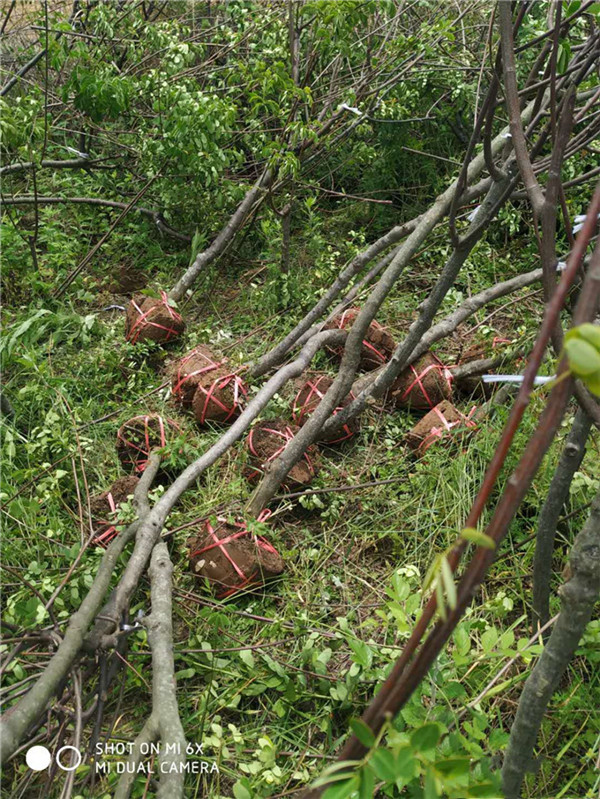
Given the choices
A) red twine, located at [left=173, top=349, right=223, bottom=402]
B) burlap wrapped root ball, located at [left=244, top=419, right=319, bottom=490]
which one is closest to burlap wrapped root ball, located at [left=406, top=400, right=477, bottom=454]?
burlap wrapped root ball, located at [left=244, top=419, right=319, bottom=490]

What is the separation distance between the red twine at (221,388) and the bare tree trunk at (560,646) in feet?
6.50

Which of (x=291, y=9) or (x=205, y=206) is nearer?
(x=291, y=9)

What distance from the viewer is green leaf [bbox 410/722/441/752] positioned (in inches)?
28.2

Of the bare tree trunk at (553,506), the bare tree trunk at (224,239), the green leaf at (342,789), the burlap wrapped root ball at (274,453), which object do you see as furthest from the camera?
the bare tree trunk at (224,239)

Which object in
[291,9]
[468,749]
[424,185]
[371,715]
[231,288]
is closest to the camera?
[371,715]

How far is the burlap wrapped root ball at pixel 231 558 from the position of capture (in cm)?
240

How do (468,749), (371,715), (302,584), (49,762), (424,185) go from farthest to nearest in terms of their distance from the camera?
(424,185) → (302,584) → (49,762) → (468,749) → (371,715)

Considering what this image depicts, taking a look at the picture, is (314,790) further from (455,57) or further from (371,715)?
(455,57)

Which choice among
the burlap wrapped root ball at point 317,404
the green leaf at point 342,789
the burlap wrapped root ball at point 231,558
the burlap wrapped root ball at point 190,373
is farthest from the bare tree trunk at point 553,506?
the burlap wrapped root ball at point 190,373

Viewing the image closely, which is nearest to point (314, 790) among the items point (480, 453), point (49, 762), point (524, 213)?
point (49, 762)

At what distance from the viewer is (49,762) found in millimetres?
1814

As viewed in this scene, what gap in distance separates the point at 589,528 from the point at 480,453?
4.49 feet

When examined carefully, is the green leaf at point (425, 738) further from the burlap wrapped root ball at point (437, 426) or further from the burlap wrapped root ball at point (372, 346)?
the burlap wrapped root ball at point (372, 346)

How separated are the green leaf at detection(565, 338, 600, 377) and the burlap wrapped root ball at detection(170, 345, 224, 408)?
8.76 feet
